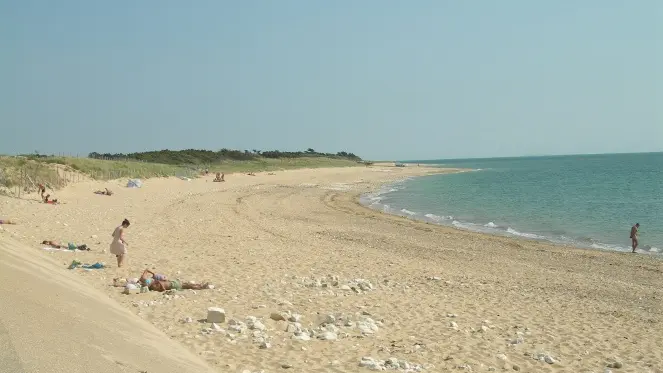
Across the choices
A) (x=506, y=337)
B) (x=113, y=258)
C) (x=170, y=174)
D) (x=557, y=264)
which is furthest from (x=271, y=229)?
(x=170, y=174)

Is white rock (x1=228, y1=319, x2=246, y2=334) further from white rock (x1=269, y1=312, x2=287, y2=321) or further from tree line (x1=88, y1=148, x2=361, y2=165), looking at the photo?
tree line (x1=88, y1=148, x2=361, y2=165)

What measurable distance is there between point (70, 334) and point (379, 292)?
671cm

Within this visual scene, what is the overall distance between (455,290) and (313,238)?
868 centimetres

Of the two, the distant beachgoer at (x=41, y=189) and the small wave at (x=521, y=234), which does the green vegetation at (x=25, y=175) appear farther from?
the small wave at (x=521, y=234)

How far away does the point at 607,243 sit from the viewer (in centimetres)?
2223

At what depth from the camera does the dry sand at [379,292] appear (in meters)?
7.46

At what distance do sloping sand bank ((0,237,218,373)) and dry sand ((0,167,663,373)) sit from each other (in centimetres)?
19

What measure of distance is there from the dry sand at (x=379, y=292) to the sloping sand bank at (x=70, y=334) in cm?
19

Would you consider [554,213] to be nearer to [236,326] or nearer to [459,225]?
[459,225]

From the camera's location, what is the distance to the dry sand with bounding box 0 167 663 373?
7.46m

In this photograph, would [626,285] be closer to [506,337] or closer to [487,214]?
[506,337]

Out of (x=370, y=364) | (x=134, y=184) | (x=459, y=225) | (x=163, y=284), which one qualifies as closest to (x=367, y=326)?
(x=370, y=364)

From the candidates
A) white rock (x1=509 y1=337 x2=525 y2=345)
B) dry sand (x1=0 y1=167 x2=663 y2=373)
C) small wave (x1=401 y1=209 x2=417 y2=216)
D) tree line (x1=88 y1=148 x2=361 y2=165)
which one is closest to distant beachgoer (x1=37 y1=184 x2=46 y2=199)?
dry sand (x1=0 y1=167 x2=663 y2=373)

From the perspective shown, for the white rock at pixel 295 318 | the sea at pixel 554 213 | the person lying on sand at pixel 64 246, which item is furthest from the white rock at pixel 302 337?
the sea at pixel 554 213
